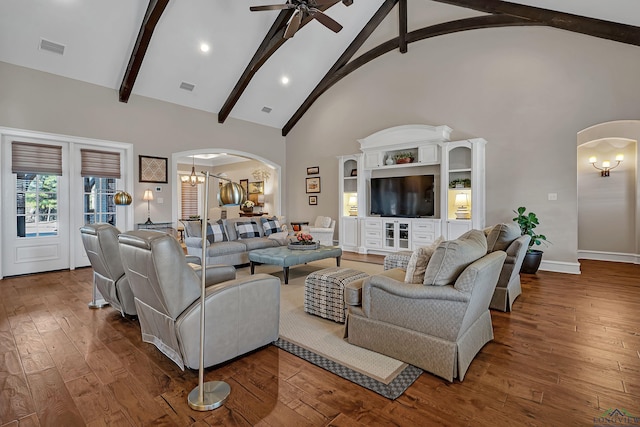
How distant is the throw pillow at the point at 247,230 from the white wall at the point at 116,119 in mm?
2031

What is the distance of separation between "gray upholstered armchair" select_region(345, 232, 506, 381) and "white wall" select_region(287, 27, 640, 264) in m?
3.83

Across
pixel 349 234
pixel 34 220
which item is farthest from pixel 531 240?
pixel 34 220

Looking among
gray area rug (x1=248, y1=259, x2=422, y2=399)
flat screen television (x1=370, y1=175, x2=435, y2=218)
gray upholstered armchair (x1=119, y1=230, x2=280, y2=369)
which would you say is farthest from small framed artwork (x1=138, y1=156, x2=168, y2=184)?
gray upholstered armchair (x1=119, y1=230, x2=280, y2=369)

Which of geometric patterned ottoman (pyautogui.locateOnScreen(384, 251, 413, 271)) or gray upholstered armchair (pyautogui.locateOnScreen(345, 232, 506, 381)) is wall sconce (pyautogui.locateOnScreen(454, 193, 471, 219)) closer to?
geometric patterned ottoman (pyautogui.locateOnScreen(384, 251, 413, 271))

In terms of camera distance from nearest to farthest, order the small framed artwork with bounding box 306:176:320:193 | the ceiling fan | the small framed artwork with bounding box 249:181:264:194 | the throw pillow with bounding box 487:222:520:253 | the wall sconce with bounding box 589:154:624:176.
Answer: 1. the throw pillow with bounding box 487:222:520:253
2. the ceiling fan
3. the wall sconce with bounding box 589:154:624:176
4. the small framed artwork with bounding box 306:176:320:193
5. the small framed artwork with bounding box 249:181:264:194

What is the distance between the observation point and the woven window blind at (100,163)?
232 inches

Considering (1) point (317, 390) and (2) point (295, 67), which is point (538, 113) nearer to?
(2) point (295, 67)

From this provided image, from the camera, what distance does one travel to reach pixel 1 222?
5.06 m

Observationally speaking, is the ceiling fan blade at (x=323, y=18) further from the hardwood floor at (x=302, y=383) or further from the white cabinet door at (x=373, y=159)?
the hardwood floor at (x=302, y=383)

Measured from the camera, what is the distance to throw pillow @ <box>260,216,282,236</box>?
652 cm

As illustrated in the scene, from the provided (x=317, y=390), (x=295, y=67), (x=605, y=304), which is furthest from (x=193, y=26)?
(x=605, y=304)

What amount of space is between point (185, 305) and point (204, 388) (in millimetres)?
528

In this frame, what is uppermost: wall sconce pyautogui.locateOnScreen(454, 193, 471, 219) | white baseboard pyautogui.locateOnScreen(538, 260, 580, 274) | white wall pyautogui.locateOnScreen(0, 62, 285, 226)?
white wall pyautogui.locateOnScreen(0, 62, 285, 226)

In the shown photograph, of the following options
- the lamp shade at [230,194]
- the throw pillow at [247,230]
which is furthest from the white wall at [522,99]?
the lamp shade at [230,194]
